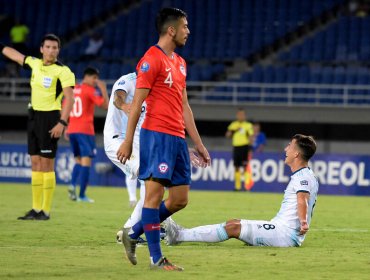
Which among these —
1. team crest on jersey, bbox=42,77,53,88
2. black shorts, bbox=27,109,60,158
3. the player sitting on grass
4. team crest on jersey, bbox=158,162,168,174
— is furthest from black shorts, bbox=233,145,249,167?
team crest on jersey, bbox=158,162,168,174

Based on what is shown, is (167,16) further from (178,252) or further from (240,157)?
(240,157)

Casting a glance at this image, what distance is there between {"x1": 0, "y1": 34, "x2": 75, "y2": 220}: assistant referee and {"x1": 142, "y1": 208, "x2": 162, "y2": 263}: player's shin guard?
17.1 feet

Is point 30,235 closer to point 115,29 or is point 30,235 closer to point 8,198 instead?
point 8,198

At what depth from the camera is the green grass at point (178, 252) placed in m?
8.09

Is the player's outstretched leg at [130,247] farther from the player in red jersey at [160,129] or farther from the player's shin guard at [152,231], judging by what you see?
the player's shin guard at [152,231]

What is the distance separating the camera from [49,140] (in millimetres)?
13617

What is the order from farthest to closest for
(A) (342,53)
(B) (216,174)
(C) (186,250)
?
(A) (342,53)
(B) (216,174)
(C) (186,250)

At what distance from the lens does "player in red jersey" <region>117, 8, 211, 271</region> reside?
27.1 feet

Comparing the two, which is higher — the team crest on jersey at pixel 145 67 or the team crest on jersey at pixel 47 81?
the team crest on jersey at pixel 145 67

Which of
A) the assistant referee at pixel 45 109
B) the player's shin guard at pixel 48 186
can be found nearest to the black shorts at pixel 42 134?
the assistant referee at pixel 45 109

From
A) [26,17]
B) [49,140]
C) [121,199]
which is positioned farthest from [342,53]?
[49,140]

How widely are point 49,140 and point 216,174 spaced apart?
1339 centimetres

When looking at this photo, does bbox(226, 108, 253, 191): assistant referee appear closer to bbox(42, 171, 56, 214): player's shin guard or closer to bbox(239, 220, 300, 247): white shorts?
bbox(42, 171, 56, 214): player's shin guard

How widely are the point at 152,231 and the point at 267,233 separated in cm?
213
